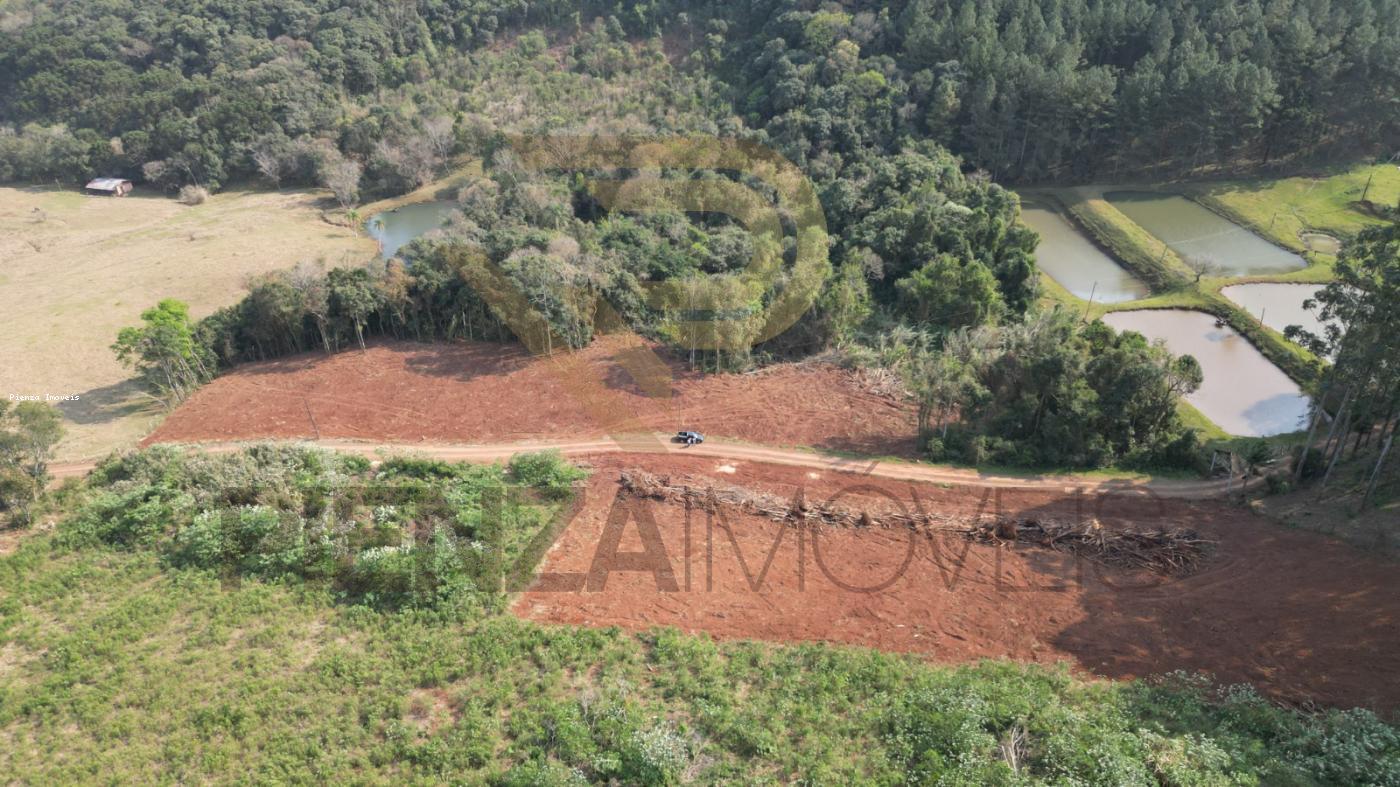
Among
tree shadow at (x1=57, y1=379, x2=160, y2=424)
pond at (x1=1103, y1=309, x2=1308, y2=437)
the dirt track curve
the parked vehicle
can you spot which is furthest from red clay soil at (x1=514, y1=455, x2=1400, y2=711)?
tree shadow at (x1=57, y1=379, x2=160, y2=424)

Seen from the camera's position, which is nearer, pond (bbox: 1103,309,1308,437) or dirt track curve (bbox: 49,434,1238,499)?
dirt track curve (bbox: 49,434,1238,499)

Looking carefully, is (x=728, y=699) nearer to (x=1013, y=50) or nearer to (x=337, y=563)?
(x=337, y=563)

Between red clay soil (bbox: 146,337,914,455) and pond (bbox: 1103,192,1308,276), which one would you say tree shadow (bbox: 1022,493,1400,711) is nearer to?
red clay soil (bbox: 146,337,914,455)

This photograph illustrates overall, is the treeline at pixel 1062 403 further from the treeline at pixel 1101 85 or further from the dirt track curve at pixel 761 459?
the treeline at pixel 1101 85

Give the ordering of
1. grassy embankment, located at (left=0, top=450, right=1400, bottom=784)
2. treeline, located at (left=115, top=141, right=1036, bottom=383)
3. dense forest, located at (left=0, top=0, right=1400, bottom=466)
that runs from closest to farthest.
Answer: grassy embankment, located at (left=0, top=450, right=1400, bottom=784) → dense forest, located at (left=0, top=0, right=1400, bottom=466) → treeline, located at (left=115, top=141, right=1036, bottom=383)

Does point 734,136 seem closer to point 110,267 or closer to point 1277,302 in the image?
point 1277,302

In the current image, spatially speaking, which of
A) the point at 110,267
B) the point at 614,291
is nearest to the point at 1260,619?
the point at 614,291
